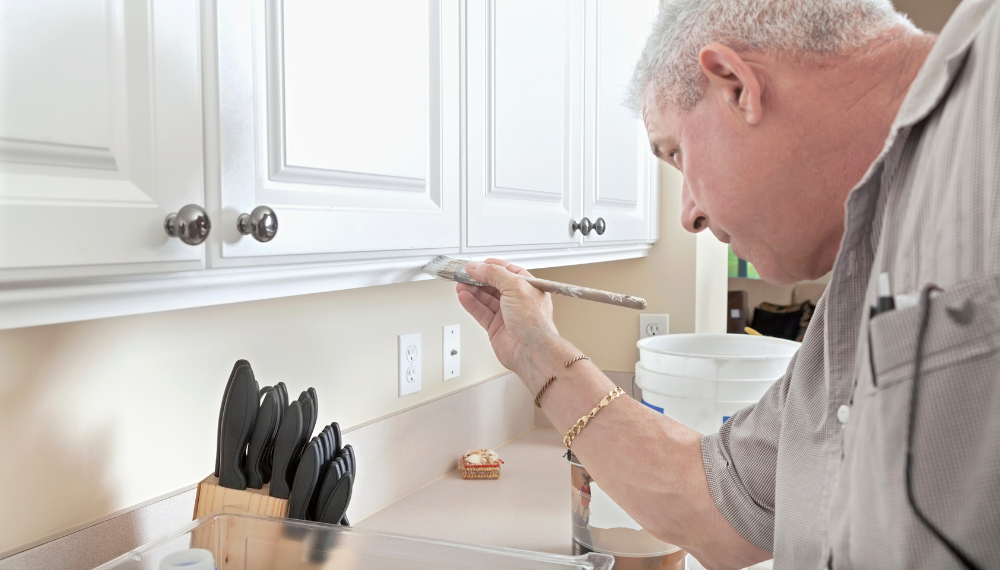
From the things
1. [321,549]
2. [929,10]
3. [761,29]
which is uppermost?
[929,10]

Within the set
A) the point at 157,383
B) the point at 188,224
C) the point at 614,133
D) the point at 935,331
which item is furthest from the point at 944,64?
the point at 614,133

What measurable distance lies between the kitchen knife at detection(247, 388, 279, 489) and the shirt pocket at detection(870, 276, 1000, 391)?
68 cm

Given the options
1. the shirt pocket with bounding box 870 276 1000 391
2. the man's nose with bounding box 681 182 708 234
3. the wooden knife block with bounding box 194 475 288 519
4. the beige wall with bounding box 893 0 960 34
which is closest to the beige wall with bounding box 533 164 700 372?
the man's nose with bounding box 681 182 708 234

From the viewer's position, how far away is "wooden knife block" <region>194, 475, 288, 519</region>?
907 millimetres

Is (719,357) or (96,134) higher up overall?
(96,134)

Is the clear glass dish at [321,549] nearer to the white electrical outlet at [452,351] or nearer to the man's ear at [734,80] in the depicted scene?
the man's ear at [734,80]

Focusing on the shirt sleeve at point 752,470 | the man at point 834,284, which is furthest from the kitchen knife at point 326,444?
the shirt sleeve at point 752,470

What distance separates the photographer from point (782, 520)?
2.40 ft

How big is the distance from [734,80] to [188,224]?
1.75 ft

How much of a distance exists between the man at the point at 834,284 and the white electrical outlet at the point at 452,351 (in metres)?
0.50

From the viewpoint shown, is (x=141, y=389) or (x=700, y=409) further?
(x=700, y=409)

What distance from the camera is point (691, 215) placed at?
0.87 metres

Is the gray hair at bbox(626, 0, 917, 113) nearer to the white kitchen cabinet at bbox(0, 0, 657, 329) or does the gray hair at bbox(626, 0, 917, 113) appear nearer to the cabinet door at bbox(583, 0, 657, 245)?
the white kitchen cabinet at bbox(0, 0, 657, 329)

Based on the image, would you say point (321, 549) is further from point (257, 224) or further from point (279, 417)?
point (257, 224)
